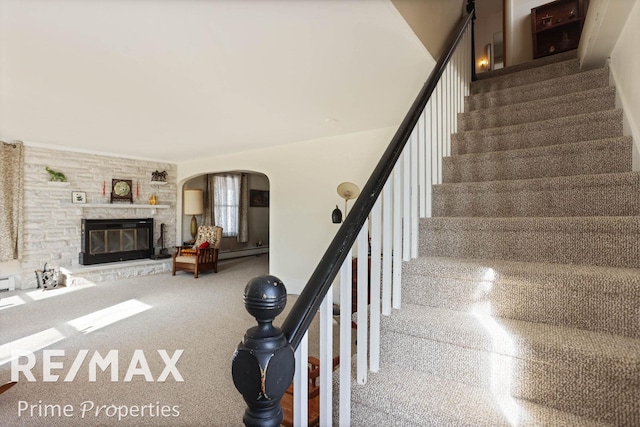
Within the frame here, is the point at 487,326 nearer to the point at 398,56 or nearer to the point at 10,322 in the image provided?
the point at 398,56

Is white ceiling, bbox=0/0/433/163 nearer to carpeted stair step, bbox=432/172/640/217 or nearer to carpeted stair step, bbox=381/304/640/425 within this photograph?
carpeted stair step, bbox=432/172/640/217

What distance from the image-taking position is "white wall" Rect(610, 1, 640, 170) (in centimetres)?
167

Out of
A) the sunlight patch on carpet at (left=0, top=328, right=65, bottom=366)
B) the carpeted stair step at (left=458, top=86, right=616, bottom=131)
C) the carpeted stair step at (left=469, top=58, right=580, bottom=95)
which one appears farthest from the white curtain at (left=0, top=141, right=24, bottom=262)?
the carpeted stair step at (left=469, top=58, right=580, bottom=95)

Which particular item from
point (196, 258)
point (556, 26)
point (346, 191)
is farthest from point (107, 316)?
point (556, 26)

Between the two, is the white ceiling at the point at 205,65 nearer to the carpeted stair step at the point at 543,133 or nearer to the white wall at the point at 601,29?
the carpeted stair step at the point at 543,133

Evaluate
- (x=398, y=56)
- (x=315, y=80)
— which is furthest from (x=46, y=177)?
(x=398, y=56)

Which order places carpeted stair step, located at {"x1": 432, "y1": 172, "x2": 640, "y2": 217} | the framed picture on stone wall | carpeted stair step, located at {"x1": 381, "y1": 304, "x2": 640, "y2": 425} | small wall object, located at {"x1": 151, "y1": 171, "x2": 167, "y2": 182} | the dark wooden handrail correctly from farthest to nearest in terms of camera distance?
small wall object, located at {"x1": 151, "y1": 171, "x2": 167, "y2": 182}, the framed picture on stone wall, carpeted stair step, located at {"x1": 432, "y1": 172, "x2": 640, "y2": 217}, carpeted stair step, located at {"x1": 381, "y1": 304, "x2": 640, "y2": 425}, the dark wooden handrail

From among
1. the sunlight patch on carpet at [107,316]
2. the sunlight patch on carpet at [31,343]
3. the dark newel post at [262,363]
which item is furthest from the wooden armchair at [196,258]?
the dark newel post at [262,363]

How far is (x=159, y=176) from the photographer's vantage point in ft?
21.5

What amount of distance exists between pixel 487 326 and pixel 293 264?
389 centimetres

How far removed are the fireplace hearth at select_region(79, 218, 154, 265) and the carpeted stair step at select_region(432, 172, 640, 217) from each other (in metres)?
5.85

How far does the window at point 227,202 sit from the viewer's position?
819cm

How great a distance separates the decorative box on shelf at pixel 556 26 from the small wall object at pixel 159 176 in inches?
264

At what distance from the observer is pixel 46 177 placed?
516 centimetres
